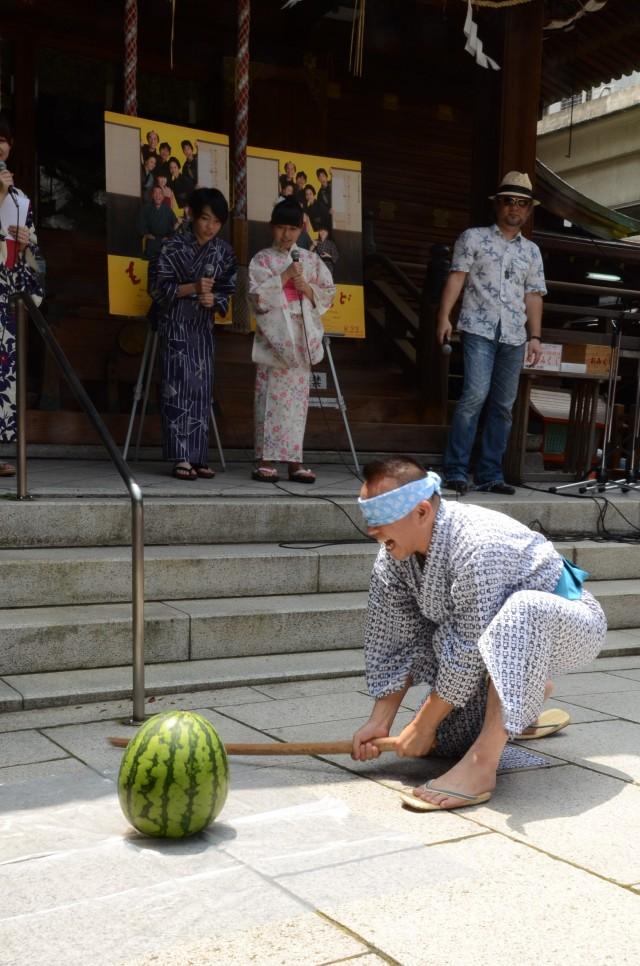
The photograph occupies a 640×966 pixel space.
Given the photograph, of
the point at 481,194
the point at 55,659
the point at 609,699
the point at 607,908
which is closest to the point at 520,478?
the point at 481,194

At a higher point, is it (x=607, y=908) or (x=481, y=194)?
(x=481, y=194)

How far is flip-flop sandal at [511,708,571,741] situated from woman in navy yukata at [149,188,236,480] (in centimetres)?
336

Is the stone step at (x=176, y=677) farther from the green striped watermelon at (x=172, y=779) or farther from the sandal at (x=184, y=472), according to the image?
the sandal at (x=184, y=472)

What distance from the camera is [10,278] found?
6.40 m

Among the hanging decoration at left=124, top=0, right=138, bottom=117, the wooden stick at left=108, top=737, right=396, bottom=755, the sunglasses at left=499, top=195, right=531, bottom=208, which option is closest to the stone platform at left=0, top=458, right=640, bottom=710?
the wooden stick at left=108, top=737, right=396, bottom=755

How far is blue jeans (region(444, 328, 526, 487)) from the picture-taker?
7.19m

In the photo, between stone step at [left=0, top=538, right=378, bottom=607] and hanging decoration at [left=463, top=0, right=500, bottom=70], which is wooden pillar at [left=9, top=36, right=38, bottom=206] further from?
stone step at [left=0, top=538, right=378, bottom=607]

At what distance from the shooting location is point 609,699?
15.5 feet

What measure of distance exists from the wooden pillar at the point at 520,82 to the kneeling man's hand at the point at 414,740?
5.64m

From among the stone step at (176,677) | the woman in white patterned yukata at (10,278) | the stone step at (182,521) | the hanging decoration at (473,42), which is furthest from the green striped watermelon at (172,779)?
the hanging decoration at (473,42)

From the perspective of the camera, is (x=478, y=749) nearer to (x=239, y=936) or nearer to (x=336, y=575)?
(x=239, y=936)

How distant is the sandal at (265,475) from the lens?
6.98m

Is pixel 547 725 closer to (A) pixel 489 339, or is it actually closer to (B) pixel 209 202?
(A) pixel 489 339

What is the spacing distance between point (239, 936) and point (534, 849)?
94 centimetres
